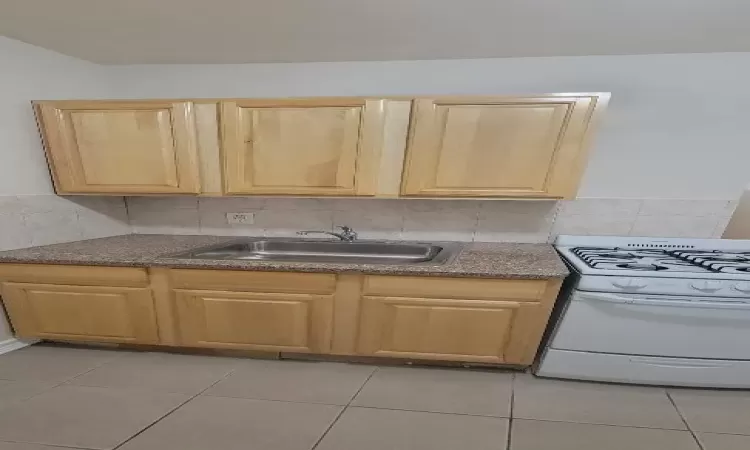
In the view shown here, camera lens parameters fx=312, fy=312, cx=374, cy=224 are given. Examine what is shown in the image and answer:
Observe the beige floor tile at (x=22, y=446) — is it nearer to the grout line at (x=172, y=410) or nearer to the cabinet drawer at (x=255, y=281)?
the grout line at (x=172, y=410)

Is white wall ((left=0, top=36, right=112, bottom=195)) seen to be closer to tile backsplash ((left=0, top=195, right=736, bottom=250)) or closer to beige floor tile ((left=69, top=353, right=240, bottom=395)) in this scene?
tile backsplash ((left=0, top=195, right=736, bottom=250))

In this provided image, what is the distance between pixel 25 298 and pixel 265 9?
2.09 metres

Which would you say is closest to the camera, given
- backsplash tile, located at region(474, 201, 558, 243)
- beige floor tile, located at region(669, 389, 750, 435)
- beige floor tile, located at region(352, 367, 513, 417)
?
beige floor tile, located at region(669, 389, 750, 435)

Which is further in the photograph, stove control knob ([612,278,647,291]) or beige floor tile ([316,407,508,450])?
stove control knob ([612,278,647,291])

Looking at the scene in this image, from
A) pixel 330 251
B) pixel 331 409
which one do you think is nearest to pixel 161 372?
pixel 331 409

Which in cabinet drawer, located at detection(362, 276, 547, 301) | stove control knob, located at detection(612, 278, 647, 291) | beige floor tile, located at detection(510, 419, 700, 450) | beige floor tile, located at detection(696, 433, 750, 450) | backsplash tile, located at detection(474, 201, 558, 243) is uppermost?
backsplash tile, located at detection(474, 201, 558, 243)

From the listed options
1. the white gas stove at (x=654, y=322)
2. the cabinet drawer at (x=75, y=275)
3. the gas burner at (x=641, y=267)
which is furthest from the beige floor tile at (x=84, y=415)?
the gas burner at (x=641, y=267)

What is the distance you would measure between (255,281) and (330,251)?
62 centimetres

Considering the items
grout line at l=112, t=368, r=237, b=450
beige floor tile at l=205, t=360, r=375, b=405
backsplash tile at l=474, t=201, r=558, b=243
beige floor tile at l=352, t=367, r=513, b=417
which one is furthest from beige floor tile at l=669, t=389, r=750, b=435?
grout line at l=112, t=368, r=237, b=450

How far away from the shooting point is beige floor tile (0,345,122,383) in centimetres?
165

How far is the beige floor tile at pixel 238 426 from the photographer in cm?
123

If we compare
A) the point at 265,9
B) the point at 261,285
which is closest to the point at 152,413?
the point at 261,285

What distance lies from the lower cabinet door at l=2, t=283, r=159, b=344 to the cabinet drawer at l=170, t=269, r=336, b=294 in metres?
0.27

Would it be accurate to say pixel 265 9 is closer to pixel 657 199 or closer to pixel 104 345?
pixel 104 345
